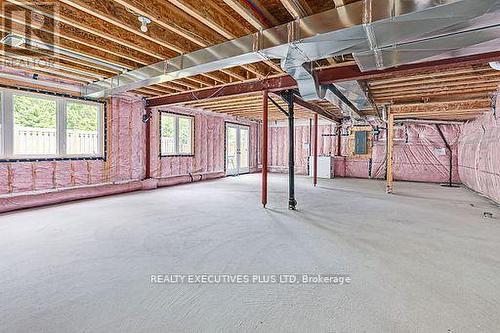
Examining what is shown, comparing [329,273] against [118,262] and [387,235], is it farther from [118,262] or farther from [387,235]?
[118,262]

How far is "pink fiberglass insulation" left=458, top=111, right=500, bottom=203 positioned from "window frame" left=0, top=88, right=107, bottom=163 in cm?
805

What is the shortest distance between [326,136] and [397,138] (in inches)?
97.5

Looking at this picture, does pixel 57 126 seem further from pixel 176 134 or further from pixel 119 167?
pixel 176 134

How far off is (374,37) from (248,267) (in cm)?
226

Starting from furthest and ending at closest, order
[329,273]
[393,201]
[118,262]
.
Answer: [393,201] → [118,262] → [329,273]

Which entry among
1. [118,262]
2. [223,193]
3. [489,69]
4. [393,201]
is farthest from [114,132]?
[489,69]

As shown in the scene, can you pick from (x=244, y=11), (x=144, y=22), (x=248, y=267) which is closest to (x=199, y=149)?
(x=144, y=22)

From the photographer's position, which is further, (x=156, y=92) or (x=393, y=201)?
(x=156, y=92)

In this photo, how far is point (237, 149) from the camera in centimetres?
1041

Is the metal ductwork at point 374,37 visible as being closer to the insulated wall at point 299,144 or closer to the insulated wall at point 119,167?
the insulated wall at point 119,167

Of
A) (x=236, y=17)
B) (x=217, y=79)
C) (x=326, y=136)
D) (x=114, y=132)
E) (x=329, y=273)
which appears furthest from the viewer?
(x=326, y=136)

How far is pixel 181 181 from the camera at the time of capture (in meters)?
7.62

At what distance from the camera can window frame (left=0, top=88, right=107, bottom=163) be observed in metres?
4.45

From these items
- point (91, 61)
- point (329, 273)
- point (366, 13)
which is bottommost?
point (329, 273)
